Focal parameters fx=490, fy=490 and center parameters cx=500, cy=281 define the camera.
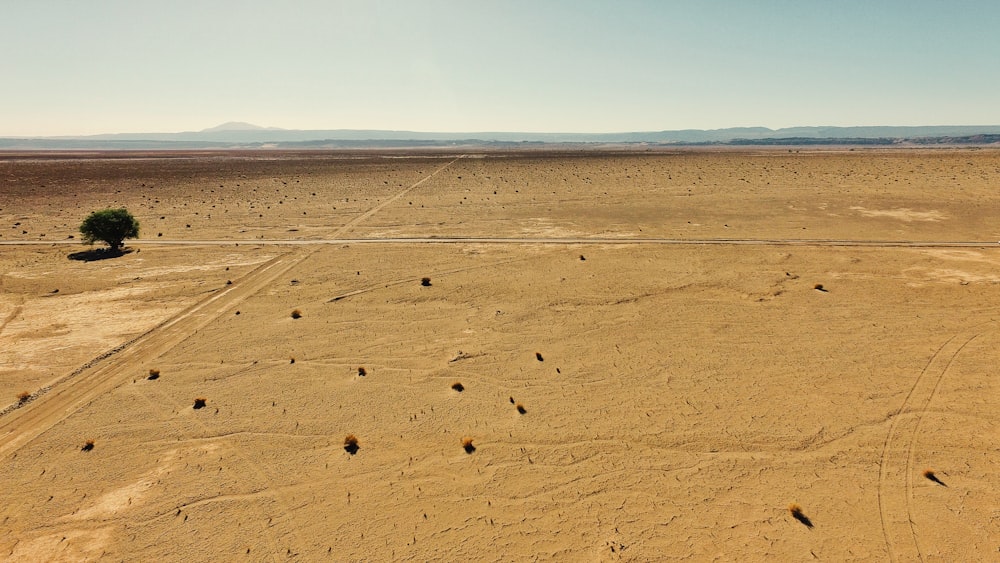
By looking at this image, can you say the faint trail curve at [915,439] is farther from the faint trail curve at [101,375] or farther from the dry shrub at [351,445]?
the faint trail curve at [101,375]

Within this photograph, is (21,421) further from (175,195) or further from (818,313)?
(175,195)

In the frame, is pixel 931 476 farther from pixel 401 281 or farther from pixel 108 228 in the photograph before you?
pixel 108 228

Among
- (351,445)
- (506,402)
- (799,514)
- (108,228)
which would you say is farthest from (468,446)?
(108,228)

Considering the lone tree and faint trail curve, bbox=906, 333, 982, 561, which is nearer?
faint trail curve, bbox=906, 333, 982, 561

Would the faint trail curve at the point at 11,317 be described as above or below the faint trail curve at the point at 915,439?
above

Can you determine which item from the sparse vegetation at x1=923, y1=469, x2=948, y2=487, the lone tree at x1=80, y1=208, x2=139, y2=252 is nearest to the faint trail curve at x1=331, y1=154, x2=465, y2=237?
the lone tree at x1=80, y1=208, x2=139, y2=252

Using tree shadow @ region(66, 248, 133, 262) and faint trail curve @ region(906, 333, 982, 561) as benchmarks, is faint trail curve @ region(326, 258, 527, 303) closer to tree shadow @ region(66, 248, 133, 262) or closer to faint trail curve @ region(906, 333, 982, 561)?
tree shadow @ region(66, 248, 133, 262)

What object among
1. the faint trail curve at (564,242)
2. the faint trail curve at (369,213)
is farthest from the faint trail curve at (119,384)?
the faint trail curve at (369,213)
